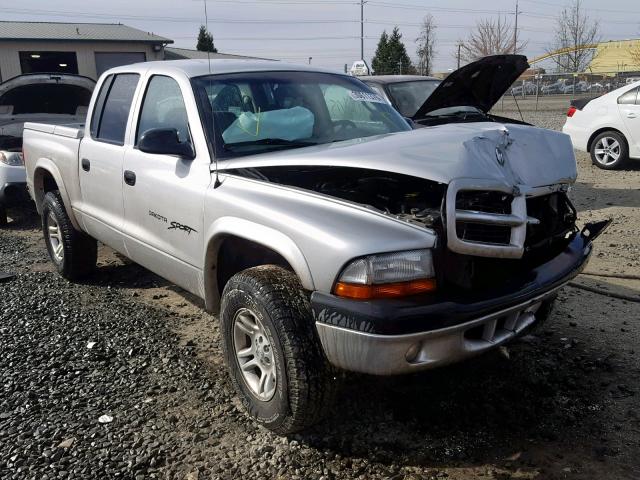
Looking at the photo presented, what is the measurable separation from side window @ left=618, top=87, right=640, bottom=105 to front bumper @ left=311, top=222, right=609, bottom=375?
9.18m

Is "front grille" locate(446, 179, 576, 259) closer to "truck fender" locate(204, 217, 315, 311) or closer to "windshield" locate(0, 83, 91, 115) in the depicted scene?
"truck fender" locate(204, 217, 315, 311)

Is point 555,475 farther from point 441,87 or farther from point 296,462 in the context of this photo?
point 441,87

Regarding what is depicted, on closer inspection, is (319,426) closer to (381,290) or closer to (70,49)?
(381,290)

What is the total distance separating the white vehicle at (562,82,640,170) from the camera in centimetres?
1022

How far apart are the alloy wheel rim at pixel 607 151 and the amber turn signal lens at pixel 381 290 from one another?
952cm

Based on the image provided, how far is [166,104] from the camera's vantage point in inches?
155

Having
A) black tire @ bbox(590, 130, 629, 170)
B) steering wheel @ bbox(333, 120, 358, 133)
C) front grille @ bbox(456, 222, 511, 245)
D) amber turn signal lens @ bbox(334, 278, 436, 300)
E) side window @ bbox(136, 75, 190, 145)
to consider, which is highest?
side window @ bbox(136, 75, 190, 145)

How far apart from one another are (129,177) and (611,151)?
368 inches

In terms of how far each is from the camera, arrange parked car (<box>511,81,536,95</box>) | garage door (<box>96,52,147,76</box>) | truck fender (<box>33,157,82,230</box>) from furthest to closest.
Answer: parked car (<box>511,81,536,95</box>) → garage door (<box>96,52,147,76</box>) → truck fender (<box>33,157,82,230</box>)

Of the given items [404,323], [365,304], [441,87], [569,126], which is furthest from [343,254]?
[569,126]

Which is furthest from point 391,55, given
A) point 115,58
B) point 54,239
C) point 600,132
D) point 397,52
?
point 54,239

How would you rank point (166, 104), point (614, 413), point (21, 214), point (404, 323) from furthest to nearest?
point (21, 214) < point (166, 104) < point (614, 413) < point (404, 323)

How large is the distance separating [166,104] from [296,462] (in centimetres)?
244

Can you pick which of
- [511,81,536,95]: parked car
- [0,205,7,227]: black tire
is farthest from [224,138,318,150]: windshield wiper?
[511,81,536,95]: parked car
